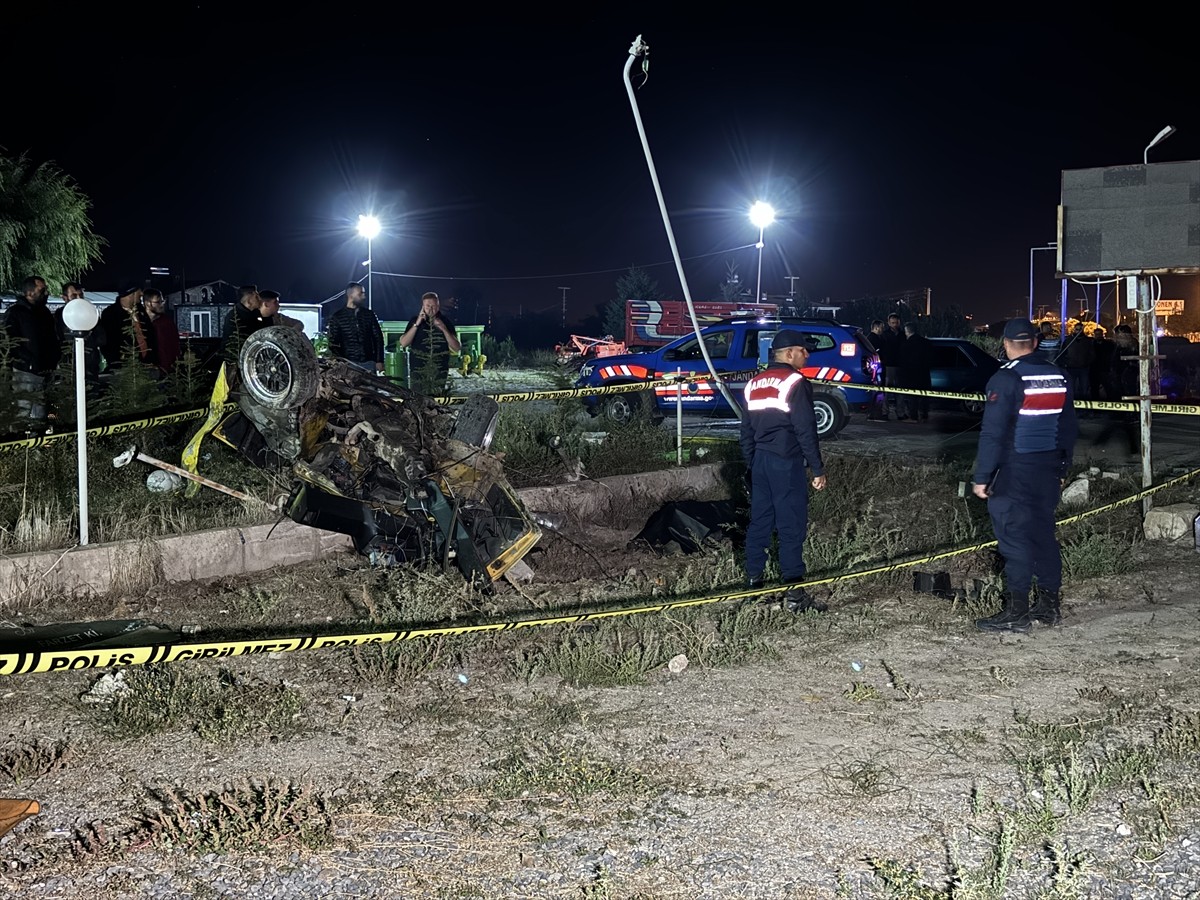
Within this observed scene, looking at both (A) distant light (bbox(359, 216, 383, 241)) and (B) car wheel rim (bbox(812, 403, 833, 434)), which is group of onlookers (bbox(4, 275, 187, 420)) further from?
(A) distant light (bbox(359, 216, 383, 241))

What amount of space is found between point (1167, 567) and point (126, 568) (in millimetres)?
6941

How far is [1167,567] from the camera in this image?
305 inches

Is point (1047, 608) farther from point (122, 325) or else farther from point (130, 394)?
point (122, 325)

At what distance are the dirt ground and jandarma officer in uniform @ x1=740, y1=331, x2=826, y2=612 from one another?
0.47m

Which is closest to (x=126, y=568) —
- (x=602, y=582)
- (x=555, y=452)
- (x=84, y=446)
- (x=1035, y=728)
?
(x=84, y=446)

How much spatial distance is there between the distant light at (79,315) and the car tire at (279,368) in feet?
2.97

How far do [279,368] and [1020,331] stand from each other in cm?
449

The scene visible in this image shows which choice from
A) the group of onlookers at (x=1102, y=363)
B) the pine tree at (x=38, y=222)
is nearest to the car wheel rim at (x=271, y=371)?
the group of onlookers at (x=1102, y=363)

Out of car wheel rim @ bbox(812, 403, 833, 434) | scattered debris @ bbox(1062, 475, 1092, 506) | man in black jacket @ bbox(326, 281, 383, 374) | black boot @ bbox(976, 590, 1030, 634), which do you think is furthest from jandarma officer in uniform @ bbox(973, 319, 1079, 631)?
car wheel rim @ bbox(812, 403, 833, 434)

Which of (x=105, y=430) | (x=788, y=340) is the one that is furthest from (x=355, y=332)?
(x=788, y=340)

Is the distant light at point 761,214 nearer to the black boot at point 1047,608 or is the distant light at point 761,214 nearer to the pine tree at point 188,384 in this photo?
the pine tree at point 188,384

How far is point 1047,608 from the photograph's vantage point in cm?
645

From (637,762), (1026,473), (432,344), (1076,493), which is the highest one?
(432,344)

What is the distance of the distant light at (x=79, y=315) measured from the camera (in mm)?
6535
